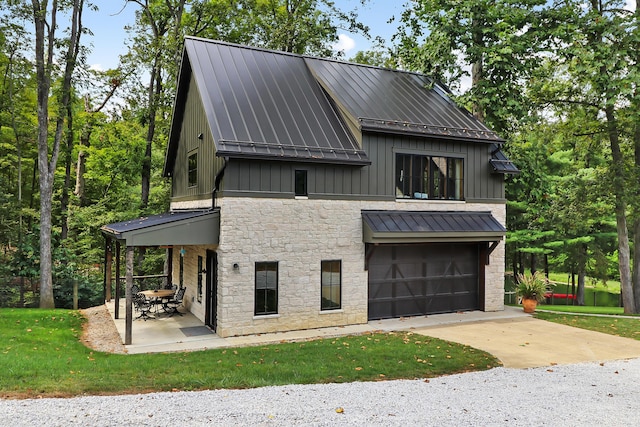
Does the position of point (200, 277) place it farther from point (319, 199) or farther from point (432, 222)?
point (432, 222)

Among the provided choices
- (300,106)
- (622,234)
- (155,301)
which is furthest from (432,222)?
(622,234)

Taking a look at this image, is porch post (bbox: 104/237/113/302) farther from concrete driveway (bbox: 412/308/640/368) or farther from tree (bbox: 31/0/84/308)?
concrete driveway (bbox: 412/308/640/368)

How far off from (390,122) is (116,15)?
54.8 ft

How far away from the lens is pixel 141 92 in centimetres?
2334

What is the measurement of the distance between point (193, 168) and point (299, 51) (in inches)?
559

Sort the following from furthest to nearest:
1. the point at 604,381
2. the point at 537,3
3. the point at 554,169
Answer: the point at 554,169 < the point at 537,3 < the point at 604,381

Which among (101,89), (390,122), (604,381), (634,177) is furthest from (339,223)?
(101,89)

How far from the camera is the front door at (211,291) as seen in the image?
1280cm

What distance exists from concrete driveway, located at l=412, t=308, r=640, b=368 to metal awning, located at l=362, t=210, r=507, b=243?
8.71 feet

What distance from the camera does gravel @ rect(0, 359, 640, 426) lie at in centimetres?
625

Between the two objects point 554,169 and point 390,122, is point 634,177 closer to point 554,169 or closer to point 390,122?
point 554,169

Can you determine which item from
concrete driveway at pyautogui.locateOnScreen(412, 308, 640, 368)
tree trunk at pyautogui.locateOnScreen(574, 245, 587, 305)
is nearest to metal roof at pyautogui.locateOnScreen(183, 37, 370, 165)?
concrete driveway at pyautogui.locateOnScreen(412, 308, 640, 368)

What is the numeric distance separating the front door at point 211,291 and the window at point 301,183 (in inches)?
116

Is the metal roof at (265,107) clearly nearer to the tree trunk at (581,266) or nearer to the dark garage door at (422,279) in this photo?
the dark garage door at (422,279)
